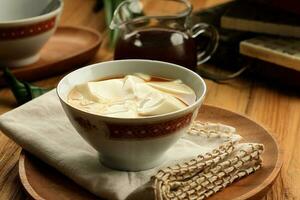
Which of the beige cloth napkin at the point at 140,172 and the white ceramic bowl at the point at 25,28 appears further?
the white ceramic bowl at the point at 25,28

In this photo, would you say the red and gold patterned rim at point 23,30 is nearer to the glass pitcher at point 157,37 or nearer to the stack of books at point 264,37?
the glass pitcher at point 157,37

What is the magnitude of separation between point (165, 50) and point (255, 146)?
279 mm

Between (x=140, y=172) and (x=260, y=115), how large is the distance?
0.92 ft

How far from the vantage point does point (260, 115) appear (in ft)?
3.10

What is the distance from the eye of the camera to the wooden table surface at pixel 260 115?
0.76 metres

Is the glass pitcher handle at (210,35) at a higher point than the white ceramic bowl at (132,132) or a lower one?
lower

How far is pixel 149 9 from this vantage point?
1.33 metres

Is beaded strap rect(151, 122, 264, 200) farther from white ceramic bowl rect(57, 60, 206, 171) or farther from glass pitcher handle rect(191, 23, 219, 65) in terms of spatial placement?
glass pitcher handle rect(191, 23, 219, 65)

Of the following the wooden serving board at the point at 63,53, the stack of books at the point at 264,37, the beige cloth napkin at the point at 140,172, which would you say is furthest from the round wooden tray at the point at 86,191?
the wooden serving board at the point at 63,53

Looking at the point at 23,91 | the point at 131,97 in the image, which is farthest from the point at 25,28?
the point at 131,97

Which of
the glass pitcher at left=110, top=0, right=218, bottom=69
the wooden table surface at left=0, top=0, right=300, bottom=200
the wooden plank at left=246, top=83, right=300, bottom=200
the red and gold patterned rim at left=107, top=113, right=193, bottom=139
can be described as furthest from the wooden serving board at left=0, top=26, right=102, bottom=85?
the red and gold patterned rim at left=107, top=113, right=193, bottom=139

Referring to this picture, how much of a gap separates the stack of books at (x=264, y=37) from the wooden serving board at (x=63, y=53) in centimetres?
21

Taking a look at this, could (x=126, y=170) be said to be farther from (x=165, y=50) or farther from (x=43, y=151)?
(x=165, y=50)

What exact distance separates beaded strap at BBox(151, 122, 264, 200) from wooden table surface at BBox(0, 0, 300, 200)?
5 centimetres
